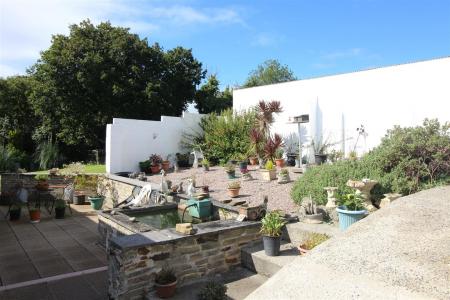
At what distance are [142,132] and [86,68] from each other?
762 centimetres

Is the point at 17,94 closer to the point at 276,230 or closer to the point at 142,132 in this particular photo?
the point at 142,132

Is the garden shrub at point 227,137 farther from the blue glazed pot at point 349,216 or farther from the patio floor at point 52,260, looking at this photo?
the blue glazed pot at point 349,216

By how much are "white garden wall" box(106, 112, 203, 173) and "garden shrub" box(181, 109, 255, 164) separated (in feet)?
3.25

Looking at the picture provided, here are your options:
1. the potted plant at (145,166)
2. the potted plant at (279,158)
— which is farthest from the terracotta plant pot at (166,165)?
the potted plant at (279,158)

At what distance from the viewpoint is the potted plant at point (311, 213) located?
599 cm

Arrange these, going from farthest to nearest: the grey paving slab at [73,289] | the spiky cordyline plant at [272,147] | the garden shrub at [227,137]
Result: the garden shrub at [227,137]
the spiky cordyline plant at [272,147]
the grey paving slab at [73,289]

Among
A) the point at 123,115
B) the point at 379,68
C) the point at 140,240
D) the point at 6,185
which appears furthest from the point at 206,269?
the point at 123,115

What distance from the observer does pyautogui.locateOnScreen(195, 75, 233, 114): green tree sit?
2200 cm

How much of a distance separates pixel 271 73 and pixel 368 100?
28.5 m

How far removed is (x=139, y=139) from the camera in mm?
14227

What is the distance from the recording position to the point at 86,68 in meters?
19.5

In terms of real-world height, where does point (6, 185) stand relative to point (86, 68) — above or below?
below

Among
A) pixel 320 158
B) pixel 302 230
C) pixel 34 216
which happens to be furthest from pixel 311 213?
pixel 34 216

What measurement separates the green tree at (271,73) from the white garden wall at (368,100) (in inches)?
981
